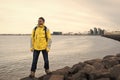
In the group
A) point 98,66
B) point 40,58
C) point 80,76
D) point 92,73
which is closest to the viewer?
point 92,73

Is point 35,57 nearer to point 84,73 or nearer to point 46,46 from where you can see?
point 46,46

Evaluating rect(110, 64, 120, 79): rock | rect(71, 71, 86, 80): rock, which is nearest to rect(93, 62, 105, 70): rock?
rect(71, 71, 86, 80): rock

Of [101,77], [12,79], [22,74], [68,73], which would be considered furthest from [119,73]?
[22,74]

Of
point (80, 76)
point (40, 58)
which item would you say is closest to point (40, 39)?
point (80, 76)

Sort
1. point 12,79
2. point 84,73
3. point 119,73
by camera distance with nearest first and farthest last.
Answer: point 119,73 → point 84,73 → point 12,79

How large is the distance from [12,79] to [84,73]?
8.95m

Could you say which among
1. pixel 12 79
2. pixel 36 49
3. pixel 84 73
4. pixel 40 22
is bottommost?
pixel 12 79

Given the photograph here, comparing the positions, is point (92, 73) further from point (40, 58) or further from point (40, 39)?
point (40, 58)

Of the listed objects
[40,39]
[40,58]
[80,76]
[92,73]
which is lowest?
[40,58]

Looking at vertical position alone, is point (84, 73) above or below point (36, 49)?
below

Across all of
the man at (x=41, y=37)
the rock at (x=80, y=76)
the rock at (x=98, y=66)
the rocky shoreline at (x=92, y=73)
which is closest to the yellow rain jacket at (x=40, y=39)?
the man at (x=41, y=37)

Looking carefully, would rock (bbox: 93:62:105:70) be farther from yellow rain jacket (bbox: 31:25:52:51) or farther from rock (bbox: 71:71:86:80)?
yellow rain jacket (bbox: 31:25:52:51)

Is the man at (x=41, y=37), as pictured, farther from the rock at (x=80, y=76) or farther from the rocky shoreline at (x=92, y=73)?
the rock at (x=80, y=76)

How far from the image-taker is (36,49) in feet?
52.0
